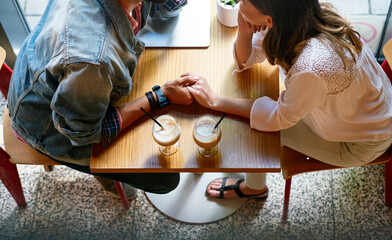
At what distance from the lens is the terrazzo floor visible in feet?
6.32

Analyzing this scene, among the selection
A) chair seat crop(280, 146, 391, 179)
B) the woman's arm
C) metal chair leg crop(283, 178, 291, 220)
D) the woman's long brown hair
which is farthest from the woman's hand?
metal chair leg crop(283, 178, 291, 220)

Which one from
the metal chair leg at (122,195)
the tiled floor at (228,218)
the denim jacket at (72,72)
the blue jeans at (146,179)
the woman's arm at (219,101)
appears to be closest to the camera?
the denim jacket at (72,72)

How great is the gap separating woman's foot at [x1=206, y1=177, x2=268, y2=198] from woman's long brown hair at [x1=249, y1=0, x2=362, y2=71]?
816 mm

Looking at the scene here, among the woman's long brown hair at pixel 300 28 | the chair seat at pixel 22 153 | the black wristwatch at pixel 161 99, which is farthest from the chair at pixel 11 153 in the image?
the woman's long brown hair at pixel 300 28

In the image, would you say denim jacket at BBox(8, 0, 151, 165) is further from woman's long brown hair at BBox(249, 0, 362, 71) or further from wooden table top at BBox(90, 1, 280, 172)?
woman's long brown hair at BBox(249, 0, 362, 71)

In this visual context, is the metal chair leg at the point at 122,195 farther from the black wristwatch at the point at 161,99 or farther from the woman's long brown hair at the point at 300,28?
the woman's long brown hair at the point at 300,28

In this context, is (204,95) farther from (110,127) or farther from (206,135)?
(110,127)

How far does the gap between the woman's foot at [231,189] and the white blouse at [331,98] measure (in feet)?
1.97

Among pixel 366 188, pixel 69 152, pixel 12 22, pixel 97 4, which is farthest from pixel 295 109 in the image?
pixel 12 22

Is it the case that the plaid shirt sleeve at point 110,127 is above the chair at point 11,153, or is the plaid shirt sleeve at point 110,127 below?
above

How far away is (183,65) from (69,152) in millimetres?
500

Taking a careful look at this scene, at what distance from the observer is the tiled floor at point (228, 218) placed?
6.32 feet

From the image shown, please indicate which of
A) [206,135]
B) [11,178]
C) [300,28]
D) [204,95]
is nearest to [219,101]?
[204,95]

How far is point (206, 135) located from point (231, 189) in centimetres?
87
